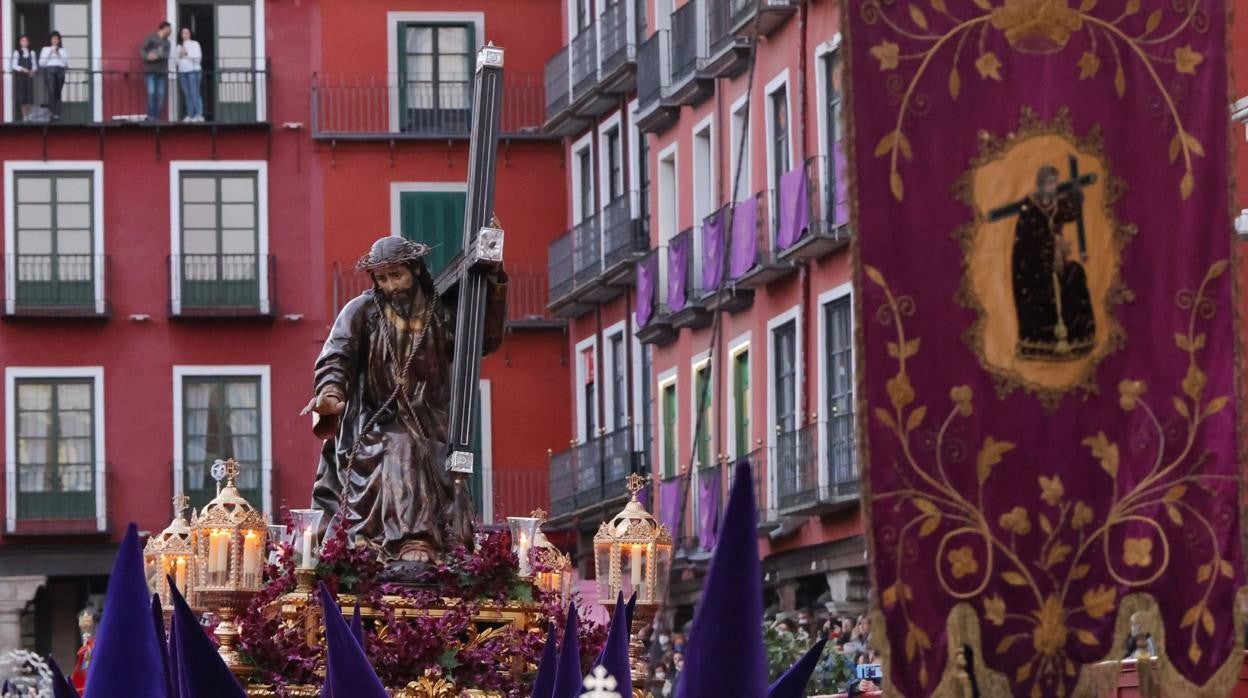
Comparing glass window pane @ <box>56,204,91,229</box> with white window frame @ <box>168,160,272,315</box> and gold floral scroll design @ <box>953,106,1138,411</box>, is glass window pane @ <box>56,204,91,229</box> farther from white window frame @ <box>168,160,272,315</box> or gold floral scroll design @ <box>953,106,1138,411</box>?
gold floral scroll design @ <box>953,106,1138,411</box>

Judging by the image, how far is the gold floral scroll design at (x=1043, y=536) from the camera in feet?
30.1

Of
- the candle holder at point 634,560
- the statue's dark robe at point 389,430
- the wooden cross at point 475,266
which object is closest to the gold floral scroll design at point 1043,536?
the wooden cross at point 475,266

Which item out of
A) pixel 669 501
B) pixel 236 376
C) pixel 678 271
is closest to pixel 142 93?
pixel 236 376

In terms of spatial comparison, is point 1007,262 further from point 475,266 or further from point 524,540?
point 524,540

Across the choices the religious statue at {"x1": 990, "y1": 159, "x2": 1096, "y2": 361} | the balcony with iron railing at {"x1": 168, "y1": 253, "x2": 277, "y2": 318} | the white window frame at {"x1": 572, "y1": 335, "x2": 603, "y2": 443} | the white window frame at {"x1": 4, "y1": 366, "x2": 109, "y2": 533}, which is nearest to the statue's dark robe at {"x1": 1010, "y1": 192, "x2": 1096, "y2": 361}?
the religious statue at {"x1": 990, "y1": 159, "x2": 1096, "y2": 361}

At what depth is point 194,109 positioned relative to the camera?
50125 mm

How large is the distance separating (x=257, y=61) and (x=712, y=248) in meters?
13.2

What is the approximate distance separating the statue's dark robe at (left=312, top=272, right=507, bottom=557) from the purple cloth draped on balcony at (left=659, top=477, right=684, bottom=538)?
907 inches

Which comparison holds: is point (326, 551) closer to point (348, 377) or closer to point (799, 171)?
point (348, 377)

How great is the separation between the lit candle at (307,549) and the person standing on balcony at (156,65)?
111ft

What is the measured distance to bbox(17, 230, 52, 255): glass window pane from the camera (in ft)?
163

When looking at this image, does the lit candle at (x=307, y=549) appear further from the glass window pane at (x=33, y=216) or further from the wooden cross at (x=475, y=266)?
the glass window pane at (x=33, y=216)

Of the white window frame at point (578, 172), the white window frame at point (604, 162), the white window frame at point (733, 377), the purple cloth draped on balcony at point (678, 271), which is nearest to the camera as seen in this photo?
the white window frame at point (733, 377)

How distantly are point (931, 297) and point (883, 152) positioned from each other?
0.43 metres
